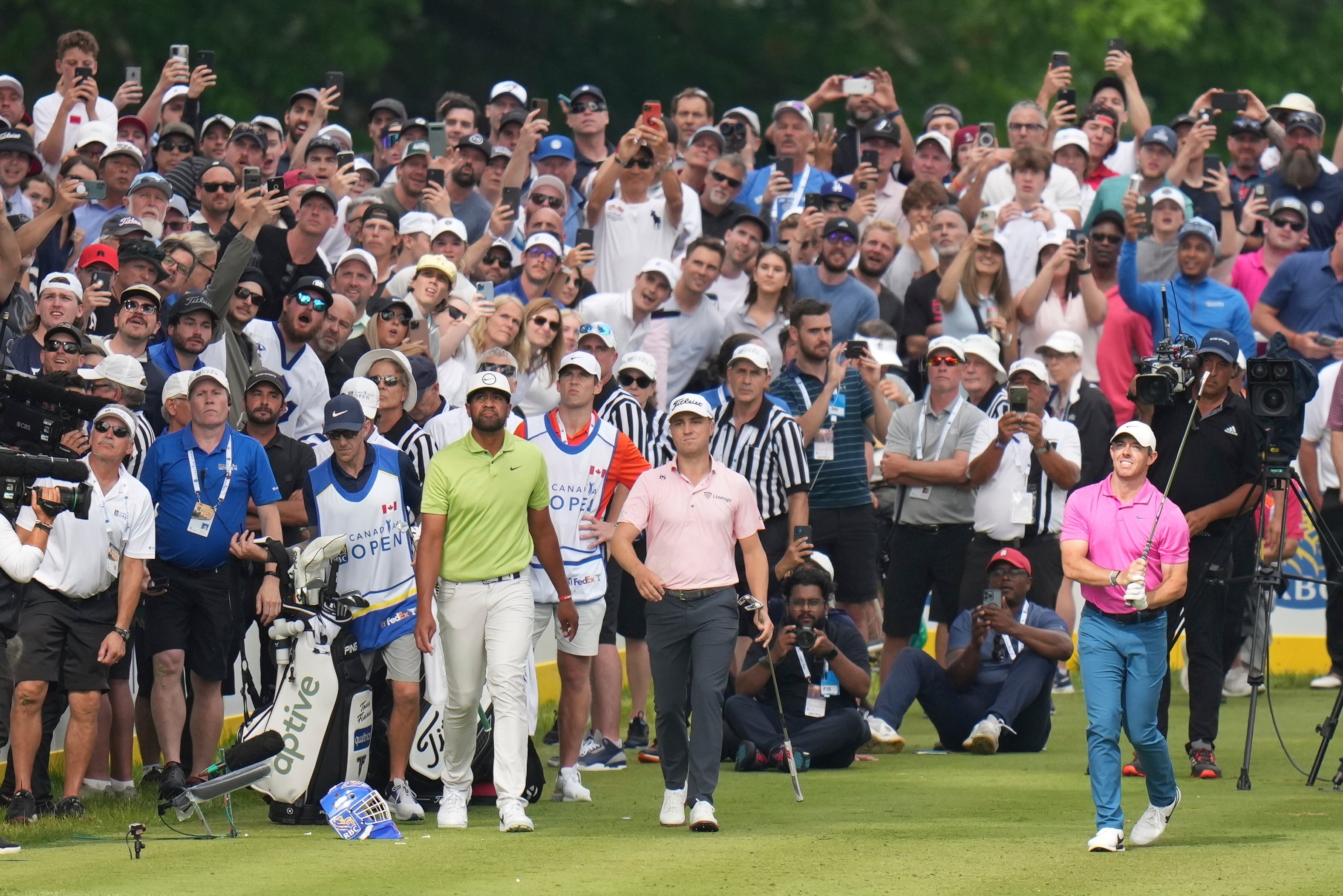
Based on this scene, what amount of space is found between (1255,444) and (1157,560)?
2.36 metres

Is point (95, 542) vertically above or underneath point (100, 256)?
underneath

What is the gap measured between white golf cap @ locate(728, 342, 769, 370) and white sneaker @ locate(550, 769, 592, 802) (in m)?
2.83

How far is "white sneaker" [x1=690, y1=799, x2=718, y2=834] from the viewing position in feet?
35.3

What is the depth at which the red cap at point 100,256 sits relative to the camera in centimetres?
1323

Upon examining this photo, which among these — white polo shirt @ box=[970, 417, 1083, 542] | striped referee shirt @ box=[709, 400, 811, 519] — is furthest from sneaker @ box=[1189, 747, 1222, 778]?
striped referee shirt @ box=[709, 400, 811, 519]

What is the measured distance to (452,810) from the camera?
11.1 meters

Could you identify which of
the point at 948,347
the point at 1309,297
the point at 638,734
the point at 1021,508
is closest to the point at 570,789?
the point at 638,734

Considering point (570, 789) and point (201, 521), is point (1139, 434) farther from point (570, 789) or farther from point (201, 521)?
point (201, 521)

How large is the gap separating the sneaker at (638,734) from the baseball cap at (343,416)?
11.3 feet

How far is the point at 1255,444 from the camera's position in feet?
40.5

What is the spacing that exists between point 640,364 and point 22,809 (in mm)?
4833

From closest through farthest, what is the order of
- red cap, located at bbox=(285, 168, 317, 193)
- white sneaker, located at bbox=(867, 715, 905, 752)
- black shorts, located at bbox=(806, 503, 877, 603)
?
white sneaker, located at bbox=(867, 715, 905, 752)
black shorts, located at bbox=(806, 503, 877, 603)
red cap, located at bbox=(285, 168, 317, 193)

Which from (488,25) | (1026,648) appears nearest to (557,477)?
(1026,648)

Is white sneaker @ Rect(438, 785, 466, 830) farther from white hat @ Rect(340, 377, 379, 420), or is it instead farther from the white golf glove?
the white golf glove
